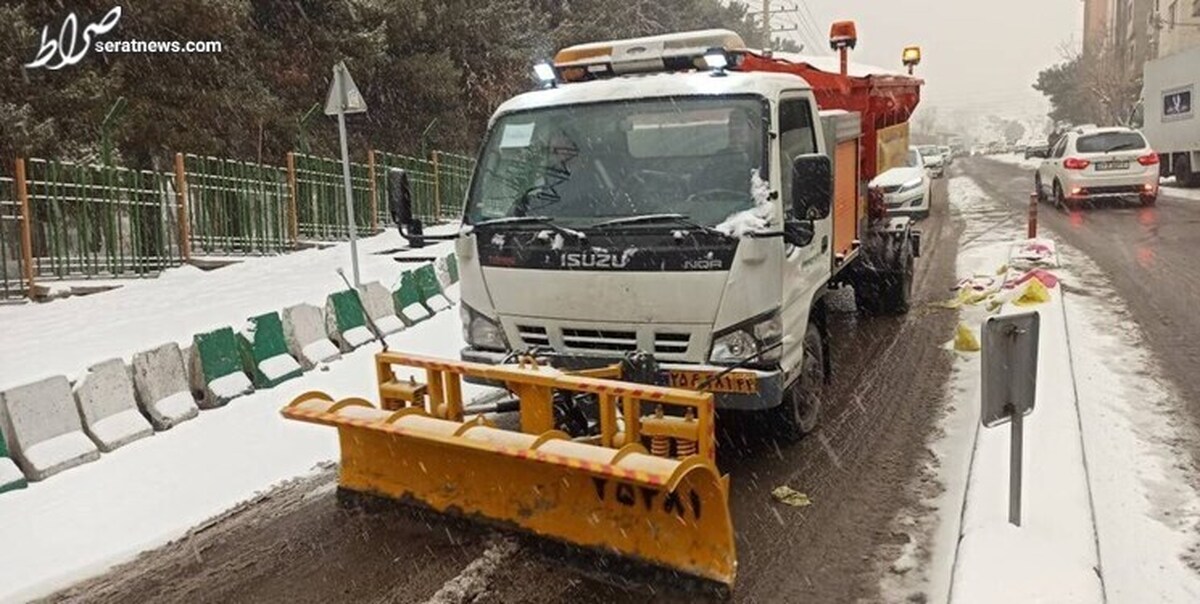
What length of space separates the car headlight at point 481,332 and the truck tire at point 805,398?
1.71m

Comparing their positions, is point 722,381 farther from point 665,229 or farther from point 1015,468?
point 1015,468

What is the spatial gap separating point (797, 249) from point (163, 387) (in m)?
4.65

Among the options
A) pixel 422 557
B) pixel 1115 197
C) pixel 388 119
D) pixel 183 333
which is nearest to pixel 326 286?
pixel 183 333

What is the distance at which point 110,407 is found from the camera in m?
6.31

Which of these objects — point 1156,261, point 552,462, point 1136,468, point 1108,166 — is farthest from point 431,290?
point 1108,166

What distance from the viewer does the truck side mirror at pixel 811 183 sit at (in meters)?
4.86

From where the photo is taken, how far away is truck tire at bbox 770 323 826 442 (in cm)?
564

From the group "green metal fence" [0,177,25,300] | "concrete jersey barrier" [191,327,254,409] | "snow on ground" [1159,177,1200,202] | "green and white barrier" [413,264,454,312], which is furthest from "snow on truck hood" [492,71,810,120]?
"snow on ground" [1159,177,1200,202]

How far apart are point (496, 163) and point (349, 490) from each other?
2144 millimetres

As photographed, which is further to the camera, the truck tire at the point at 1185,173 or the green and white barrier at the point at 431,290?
the truck tire at the point at 1185,173

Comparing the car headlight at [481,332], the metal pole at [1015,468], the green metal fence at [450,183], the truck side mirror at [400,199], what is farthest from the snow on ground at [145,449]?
the green metal fence at [450,183]

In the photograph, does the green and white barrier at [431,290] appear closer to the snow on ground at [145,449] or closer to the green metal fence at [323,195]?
the snow on ground at [145,449]

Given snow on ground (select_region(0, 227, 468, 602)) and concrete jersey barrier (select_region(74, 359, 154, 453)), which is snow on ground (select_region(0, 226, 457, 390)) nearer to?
snow on ground (select_region(0, 227, 468, 602))

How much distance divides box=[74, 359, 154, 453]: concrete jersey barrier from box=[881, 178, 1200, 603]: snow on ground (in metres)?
4.95
